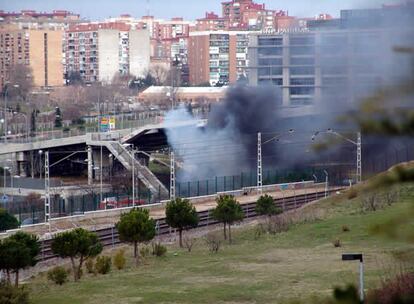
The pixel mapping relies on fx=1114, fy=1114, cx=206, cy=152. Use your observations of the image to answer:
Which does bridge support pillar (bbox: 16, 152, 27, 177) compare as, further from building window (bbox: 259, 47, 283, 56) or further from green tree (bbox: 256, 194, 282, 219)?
green tree (bbox: 256, 194, 282, 219)

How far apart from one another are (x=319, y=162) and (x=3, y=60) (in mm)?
38875

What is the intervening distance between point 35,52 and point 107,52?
7678 millimetres

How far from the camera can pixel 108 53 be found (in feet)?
221

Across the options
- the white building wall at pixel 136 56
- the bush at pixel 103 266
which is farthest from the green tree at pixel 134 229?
the white building wall at pixel 136 56

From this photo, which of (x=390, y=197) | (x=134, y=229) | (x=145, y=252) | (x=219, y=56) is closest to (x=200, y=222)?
(x=390, y=197)

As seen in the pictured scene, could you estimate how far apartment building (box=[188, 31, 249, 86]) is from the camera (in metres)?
57.8

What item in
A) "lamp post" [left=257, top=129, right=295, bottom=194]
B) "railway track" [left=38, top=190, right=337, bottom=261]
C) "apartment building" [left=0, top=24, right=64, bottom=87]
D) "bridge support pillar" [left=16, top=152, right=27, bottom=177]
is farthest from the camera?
"apartment building" [left=0, top=24, right=64, bottom=87]

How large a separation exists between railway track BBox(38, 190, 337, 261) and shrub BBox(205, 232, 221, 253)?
0.87 meters

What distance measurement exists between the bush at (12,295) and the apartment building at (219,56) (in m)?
48.5

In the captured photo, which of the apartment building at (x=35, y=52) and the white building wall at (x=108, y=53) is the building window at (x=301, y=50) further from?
the white building wall at (x=108, y=53)

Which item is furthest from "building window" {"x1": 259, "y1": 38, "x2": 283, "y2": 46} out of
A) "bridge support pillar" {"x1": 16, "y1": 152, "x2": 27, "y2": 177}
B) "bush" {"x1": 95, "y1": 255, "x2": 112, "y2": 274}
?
"bush" {"x1": 95, "y1": 255, "x2": 112, "y2": 274}

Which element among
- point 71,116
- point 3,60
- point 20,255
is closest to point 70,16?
point 3,60

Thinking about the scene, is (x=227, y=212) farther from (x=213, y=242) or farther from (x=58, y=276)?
(x=58, y=276)

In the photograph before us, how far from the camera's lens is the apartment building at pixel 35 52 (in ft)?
197
